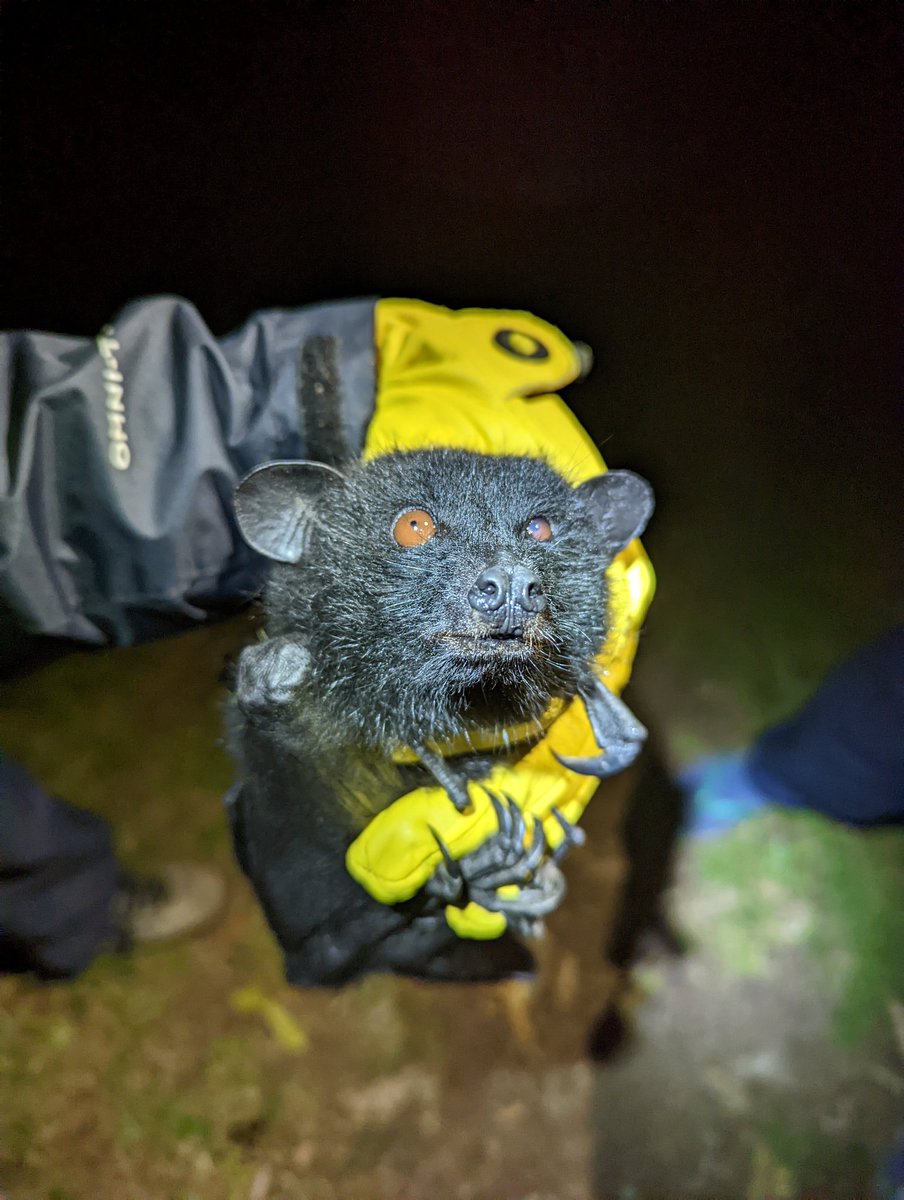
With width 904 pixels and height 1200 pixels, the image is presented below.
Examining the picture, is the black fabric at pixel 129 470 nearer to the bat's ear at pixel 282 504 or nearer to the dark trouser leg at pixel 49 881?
the dark trouser leg at pixel 49 881

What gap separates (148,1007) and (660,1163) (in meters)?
1.18

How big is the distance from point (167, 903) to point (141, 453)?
1144mm

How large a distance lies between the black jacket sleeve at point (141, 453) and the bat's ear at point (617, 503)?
50cm

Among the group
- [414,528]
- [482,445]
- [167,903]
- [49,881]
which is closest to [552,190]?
[482,445]

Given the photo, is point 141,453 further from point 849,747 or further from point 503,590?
point 849,747

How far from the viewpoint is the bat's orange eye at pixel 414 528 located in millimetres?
923

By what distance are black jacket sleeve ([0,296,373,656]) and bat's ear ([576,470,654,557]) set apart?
19.8 inches

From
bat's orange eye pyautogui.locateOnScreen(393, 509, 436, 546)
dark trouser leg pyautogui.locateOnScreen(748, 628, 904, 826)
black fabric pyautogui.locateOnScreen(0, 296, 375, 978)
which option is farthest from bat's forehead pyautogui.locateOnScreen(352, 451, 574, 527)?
dark trouser leg pyautogui.locateOnScreen(748, 628, 904, 826)

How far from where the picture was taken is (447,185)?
48.3 inches

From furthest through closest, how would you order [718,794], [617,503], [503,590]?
[718,794] < [617,503] < [503,590]

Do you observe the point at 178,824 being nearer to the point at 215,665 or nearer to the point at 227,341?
the point at 215,665

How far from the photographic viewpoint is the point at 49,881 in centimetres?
142

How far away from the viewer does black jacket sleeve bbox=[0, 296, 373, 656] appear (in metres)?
1.13

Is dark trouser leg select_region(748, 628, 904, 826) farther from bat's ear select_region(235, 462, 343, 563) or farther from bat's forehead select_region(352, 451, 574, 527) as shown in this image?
bat's ear select_region(235, 462, 343, 563)
